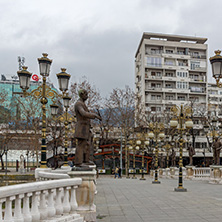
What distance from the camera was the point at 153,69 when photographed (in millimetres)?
61000

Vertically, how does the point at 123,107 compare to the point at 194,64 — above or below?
below

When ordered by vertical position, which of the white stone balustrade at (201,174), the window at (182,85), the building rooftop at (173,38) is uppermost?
the building rooftop at (173,38)

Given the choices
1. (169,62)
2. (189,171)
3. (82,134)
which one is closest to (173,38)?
(169,62)

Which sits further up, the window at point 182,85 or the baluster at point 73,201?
the window at point 182,85

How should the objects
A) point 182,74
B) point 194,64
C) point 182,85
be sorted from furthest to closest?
1. point 194,64
2. point 182,74
3. point 182,85

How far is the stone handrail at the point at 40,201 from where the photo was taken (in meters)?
4.18

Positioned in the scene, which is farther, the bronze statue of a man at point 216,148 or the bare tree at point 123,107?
the bare tree at point 123,107

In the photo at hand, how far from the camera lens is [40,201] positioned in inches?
203

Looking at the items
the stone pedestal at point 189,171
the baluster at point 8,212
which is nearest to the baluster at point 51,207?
the baluster at point 8,212

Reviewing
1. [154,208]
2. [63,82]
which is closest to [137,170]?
[63,82]

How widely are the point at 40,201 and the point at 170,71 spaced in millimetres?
59003

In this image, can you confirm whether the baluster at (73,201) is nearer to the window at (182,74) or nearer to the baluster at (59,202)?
the baluster at (59,202)

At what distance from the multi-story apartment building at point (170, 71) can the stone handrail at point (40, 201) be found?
53.7 meters

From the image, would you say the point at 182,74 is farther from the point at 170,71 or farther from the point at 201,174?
the point at 201,174
